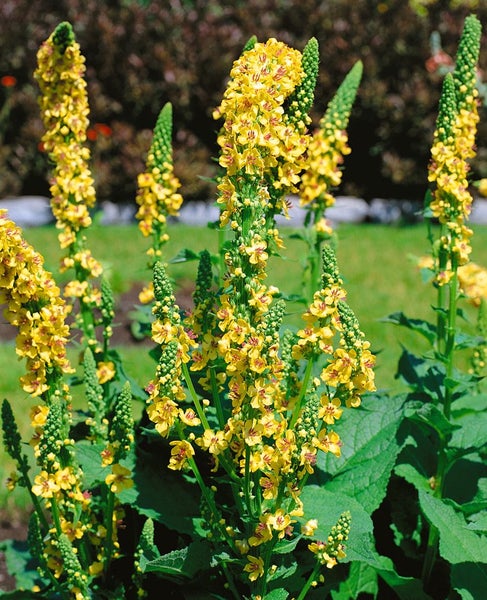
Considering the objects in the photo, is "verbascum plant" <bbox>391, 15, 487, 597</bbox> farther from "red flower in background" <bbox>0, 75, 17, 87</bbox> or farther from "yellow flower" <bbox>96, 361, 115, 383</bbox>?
"red flower in background" <bbox>0, 75, 17, 87</bbox>

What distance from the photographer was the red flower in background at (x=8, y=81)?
851cm

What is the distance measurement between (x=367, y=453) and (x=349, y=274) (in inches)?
183

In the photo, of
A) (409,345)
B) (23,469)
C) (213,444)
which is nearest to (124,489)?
(23,469)

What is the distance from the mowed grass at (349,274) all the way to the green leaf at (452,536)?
2.28 metres

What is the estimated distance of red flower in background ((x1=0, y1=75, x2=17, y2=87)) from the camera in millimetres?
8508

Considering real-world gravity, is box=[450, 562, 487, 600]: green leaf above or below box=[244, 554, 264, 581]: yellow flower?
below

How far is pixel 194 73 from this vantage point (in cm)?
900

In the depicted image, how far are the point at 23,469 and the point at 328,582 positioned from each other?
87 cm

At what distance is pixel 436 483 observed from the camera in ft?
8.46

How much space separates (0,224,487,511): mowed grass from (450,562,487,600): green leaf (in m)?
2.27

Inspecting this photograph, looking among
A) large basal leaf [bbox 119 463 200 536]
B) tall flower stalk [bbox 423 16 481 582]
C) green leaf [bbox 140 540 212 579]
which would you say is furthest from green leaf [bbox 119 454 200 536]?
tall flower stalk [bbox 423 16 481 582]

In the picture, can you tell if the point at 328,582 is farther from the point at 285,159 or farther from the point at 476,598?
the point at 285,159

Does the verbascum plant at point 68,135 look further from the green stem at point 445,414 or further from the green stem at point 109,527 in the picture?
the green stem at point 445,414

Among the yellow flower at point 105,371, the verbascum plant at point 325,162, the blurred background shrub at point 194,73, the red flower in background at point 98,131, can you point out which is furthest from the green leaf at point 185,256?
the blurred background shrub at point 194,73
